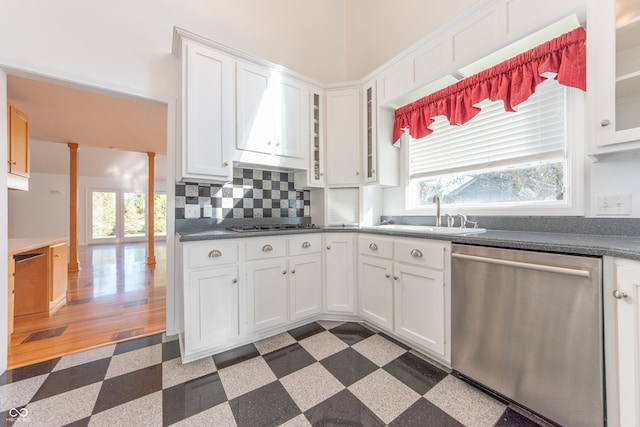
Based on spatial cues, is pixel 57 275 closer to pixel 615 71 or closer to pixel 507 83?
pixel 507 83

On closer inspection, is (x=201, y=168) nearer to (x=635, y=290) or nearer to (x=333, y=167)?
(x=333, y=167)

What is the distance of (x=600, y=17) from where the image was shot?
1.15 m

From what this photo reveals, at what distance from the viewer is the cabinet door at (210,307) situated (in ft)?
5.33

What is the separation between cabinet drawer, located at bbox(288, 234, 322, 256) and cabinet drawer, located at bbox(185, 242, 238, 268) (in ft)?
1.53

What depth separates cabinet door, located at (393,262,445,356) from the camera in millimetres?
1537

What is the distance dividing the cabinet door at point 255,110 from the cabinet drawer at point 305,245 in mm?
830

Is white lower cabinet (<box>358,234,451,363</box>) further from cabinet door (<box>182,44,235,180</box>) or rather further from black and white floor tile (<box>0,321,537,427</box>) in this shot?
cabinet door (<box>182,44,235,180</box>)

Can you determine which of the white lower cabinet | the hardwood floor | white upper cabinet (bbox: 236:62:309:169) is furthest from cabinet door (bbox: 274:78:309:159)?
the hardwood floor

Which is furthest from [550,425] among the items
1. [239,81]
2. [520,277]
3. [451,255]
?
[239,81]

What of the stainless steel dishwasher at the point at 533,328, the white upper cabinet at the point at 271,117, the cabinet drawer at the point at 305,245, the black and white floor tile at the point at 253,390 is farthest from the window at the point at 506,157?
the black and white floor tile at the point at 253,390

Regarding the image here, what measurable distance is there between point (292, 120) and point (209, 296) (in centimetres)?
166

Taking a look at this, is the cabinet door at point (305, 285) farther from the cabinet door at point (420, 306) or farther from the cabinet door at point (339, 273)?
the cabinet door at point (420, 306)

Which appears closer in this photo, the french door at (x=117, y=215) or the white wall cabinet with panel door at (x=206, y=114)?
the white wall cabinet with panel door at (x=206, y=114)

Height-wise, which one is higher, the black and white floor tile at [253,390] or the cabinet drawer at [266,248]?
the cabinet drawer at [266,248]
